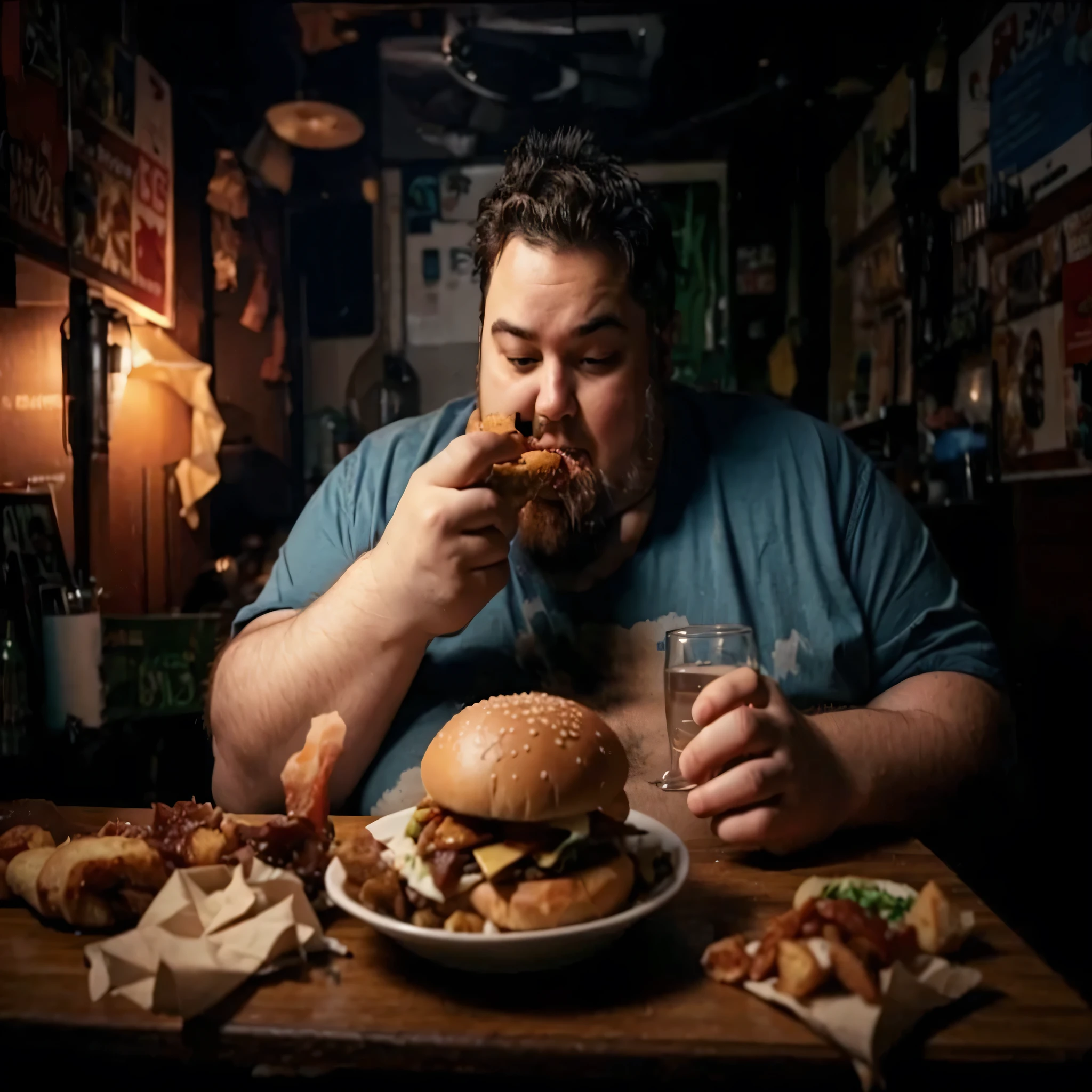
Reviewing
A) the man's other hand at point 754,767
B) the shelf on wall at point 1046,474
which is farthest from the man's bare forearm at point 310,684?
the shelf on wall at point 1046,474

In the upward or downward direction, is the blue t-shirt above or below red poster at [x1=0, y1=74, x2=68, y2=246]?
below

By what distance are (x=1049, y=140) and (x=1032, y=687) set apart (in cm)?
125

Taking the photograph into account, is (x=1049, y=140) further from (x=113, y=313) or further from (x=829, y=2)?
(x=113, y=313)

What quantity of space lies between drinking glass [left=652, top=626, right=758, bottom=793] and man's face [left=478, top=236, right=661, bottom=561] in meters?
0.59

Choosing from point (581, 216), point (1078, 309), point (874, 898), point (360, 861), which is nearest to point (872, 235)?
point (1078, 309)

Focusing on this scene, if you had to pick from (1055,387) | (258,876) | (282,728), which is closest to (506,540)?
(282,728)

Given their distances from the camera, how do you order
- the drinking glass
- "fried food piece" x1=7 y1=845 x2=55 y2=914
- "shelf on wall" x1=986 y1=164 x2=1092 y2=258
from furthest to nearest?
"shelf on wall" x1=986 y1=164 x2=1092 y2=258
the drinking glass
"fried food piece" x1=7 y1=845 x2=55 y2=914

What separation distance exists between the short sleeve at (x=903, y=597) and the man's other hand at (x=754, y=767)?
62 centimetres

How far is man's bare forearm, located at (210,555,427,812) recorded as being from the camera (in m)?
1.58

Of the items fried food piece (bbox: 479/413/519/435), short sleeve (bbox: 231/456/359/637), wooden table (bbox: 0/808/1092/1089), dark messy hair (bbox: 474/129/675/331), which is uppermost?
dark messy hair (bbox: 474/129/675/331)

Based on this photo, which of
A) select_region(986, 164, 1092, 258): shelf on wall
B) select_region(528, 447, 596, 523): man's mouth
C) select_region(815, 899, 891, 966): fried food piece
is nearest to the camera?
select_region(815, 899, 891, 966): fried food piece

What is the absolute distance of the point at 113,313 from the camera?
2.45 meters

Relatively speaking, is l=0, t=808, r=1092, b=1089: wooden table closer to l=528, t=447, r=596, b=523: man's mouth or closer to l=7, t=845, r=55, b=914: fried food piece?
l=7, t=845, r=55, b=914: fried food piece

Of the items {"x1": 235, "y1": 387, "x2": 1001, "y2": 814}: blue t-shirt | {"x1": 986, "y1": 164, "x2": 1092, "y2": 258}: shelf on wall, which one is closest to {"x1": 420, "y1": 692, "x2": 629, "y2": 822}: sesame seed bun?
{"x1": 235, "y1": 387, "x2": 1001, "y2": 814}: blue t-shirt
